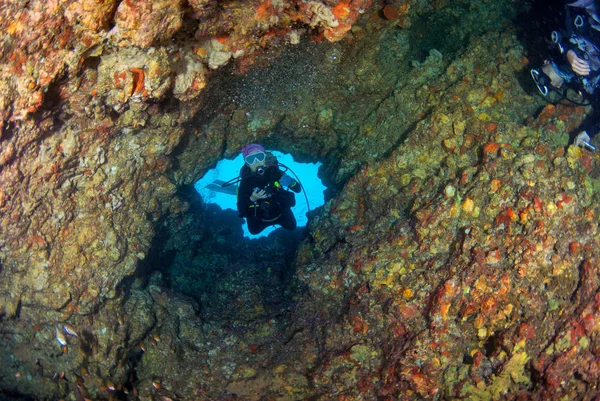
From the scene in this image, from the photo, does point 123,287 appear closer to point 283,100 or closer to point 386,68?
point 283,100

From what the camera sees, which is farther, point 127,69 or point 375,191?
point 375,191

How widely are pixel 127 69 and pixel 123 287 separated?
116 inches

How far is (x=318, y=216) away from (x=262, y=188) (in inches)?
59.9

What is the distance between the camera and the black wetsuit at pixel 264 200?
6199 millimetres

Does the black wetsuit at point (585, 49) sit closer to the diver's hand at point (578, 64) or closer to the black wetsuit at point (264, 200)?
the diver's hand at point (578, 64)

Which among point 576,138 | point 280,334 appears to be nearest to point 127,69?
point 280,334

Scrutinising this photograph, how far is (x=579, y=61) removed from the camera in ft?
13.0

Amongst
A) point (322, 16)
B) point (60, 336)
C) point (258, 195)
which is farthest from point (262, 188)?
point (60, 336)

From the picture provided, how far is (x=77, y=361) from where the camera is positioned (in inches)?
177

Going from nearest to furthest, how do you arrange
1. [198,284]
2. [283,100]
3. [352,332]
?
[352,332]
[283,100]
[198,284]

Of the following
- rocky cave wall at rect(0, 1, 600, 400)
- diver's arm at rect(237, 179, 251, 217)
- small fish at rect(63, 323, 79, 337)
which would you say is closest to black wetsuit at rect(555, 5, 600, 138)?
rocky cave wall at rect(0, 1, 600, 400)

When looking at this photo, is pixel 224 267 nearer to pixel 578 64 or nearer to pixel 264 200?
pixel 264 200

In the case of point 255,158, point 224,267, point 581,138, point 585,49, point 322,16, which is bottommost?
point 224,267

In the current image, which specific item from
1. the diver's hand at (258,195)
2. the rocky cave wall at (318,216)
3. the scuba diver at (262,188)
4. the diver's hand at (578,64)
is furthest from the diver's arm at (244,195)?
the diver's hand at (578,64)
